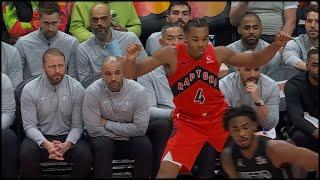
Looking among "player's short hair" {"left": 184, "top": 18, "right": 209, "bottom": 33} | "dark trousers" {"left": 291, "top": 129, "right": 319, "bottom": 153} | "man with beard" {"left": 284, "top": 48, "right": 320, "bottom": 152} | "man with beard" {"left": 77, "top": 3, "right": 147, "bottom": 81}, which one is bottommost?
"dark trousers" {"left": 291, "top": 129, "right": 319, "bottom": 153}

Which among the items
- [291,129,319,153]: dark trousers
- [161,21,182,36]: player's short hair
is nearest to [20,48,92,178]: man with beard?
[161,21,182,36]: player's short hair

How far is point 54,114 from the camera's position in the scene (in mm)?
4586

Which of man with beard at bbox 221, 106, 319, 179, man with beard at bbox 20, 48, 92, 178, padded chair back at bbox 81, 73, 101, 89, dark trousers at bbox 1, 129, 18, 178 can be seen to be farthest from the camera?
padded chair back at bbox 81, 73, 101, 89

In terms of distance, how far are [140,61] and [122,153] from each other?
2.57 ft

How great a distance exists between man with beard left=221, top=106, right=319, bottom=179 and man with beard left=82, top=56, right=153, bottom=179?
881 mm

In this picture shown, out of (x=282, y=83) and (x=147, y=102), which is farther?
(x=282, y=83)

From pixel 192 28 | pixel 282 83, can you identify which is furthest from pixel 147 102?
pixel 282 83

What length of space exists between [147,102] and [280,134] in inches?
42.2

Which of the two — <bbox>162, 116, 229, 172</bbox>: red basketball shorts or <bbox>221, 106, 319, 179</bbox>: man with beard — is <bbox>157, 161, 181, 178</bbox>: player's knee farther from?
<bbox>221, 106, 319, 179</bbox>: man with beard

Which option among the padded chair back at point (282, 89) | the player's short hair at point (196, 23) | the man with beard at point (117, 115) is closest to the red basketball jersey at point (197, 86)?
the player's short hair at point (196, 23)

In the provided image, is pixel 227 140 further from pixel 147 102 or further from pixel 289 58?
pixel 289 58

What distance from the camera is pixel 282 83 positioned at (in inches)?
202

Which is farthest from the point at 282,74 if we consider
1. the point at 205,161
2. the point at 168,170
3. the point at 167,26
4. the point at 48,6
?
the point at 48,6

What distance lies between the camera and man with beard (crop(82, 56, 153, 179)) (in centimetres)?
448
